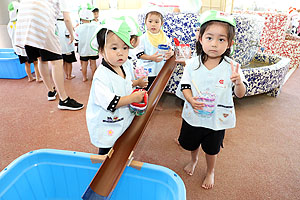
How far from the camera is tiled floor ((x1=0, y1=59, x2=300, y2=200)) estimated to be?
1303 mm

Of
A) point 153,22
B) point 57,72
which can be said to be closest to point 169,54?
point 153,22

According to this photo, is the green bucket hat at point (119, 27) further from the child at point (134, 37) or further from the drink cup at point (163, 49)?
the drink cup at point (163, 49)

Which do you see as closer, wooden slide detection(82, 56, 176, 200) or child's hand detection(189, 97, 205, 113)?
wooden slide detection(82, 56, 176, 200)

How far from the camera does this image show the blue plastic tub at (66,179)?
900 millimetres

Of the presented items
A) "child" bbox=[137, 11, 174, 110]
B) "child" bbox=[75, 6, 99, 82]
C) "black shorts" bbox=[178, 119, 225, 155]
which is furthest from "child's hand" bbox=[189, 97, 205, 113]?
"child" bbox=[75, 6, 99, 82]

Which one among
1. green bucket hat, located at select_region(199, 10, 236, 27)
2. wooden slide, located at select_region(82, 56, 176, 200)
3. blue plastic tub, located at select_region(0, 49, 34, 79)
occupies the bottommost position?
blue plastic tub, located at select_region(0, 49, 34, 79)

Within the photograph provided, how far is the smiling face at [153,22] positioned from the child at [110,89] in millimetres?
782

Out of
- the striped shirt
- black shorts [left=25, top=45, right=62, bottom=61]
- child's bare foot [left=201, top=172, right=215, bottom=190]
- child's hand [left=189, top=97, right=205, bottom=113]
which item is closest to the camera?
child's hand [left=189, top=97, right=205, bottom=113]

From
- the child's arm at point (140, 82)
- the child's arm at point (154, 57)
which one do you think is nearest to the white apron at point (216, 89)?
the child's arm at point (140, 82)

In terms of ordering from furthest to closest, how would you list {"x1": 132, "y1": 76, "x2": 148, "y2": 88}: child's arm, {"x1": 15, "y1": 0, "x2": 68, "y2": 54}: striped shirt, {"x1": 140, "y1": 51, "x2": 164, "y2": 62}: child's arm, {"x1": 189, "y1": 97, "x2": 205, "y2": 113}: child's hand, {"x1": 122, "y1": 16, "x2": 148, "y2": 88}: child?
{"x1": 15, "y1": 0, "x2": 68, "y2": 54}: striped shirt
{"x1": 140, "y1": 51, "x2": 164, "y2": 62}: child's arm
{"x1": 132, "y1": 76, "x2": 148, "y2": 88}: child's arm
{"x1": 189, "y1": 97, "x2": 205, "y2": 113}: child's hand
{"x1": 122, "y1": 16, "x2": 148, "y2": 88}: child

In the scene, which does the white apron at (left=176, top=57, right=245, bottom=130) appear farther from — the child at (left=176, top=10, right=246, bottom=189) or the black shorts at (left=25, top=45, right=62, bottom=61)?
the black shorts at (left=25, top=45, right=62, bottom=61)

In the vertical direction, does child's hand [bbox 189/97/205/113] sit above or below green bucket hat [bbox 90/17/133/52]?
below

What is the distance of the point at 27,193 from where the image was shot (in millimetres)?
998

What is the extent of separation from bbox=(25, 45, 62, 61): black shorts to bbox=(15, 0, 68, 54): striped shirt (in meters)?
0.05
